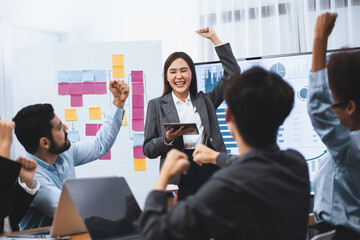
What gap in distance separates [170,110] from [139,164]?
111 centimetres

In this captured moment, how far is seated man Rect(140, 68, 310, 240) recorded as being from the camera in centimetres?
85

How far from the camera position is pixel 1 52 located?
4.00 m

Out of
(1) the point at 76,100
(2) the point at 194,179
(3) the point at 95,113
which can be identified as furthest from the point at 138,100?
(2) the point at 194,179

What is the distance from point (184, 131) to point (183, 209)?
4.36 feet

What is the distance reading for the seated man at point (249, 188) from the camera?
85 centimetres

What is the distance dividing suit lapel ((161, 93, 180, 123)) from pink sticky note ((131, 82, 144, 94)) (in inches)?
39.3

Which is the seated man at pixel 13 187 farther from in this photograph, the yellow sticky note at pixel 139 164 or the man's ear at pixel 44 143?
the yellow sticky note at pixel 139 164

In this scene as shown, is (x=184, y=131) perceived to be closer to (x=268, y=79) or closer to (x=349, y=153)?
(x=349, y=153)

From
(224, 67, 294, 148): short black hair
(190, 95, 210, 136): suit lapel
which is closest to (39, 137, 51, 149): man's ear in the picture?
(190, 95, 210, 136): suit lapel

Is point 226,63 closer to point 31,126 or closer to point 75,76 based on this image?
point 31,126

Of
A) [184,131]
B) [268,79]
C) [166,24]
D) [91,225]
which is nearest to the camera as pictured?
[268,79]

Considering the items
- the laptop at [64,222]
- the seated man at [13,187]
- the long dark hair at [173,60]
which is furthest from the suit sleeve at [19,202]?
the long dark hair at [173,60]

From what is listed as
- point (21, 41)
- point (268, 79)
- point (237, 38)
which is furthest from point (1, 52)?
point (268, 79)

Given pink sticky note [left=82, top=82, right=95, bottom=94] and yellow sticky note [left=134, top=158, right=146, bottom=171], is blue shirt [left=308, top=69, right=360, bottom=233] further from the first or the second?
pink sticky note [left=82, top=82, right=95, bottom=94]
